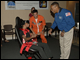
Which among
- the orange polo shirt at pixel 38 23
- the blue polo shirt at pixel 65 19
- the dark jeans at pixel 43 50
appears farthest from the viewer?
the orange polo shirt at pixel 38 23

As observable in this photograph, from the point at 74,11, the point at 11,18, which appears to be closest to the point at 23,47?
the point at 11,18

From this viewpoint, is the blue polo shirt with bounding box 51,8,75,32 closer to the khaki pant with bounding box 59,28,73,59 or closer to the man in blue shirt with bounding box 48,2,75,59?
the man in blue shirt with bounding box 48,2,75,59

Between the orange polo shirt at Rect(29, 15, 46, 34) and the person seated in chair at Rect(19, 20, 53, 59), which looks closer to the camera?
the person seated in chair at Rect(19, 20, 53, 59)

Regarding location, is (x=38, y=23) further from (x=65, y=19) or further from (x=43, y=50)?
(x=65, y=19)

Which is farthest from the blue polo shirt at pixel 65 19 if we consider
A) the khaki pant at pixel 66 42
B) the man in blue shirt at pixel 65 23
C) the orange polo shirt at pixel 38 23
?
the orange polo shirt at pixel 38 23

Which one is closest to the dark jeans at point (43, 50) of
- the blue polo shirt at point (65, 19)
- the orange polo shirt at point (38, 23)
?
the blue polo shirt at point (65, 19)

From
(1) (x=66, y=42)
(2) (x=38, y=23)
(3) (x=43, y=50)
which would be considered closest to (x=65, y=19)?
(1) (x=66, y=42)

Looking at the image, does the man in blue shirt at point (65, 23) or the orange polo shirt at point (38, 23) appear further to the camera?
the orange polo shirt at point (38, 23)

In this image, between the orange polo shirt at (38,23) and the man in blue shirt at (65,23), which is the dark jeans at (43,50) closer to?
the man in blue shirt at (65,23)

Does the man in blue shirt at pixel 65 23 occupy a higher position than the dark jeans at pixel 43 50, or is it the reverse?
the man in blue shirt at pixel 65 23

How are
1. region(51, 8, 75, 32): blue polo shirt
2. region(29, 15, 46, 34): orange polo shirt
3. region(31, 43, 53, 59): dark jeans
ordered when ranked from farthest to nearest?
region(29, 15, 46, 34): orange polo shirt → region(31, 43, 53, 59): dark jeans → region(51, 8, 75, 32): blue polo shirt

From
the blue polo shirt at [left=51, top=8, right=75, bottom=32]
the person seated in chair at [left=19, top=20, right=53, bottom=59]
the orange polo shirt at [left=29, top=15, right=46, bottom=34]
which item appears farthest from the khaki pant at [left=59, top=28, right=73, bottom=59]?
the orange polo shirt at [left=29, top=15, right=46, bottom=34]

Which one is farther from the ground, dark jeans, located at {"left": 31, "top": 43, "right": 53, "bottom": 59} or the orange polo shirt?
the orange polo shirt

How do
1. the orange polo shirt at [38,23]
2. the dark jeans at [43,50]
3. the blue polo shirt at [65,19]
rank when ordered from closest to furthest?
the blue polo shirt at [65,19] → the dark jeans at [43,50] → the orange polo shirt at [38,23]
